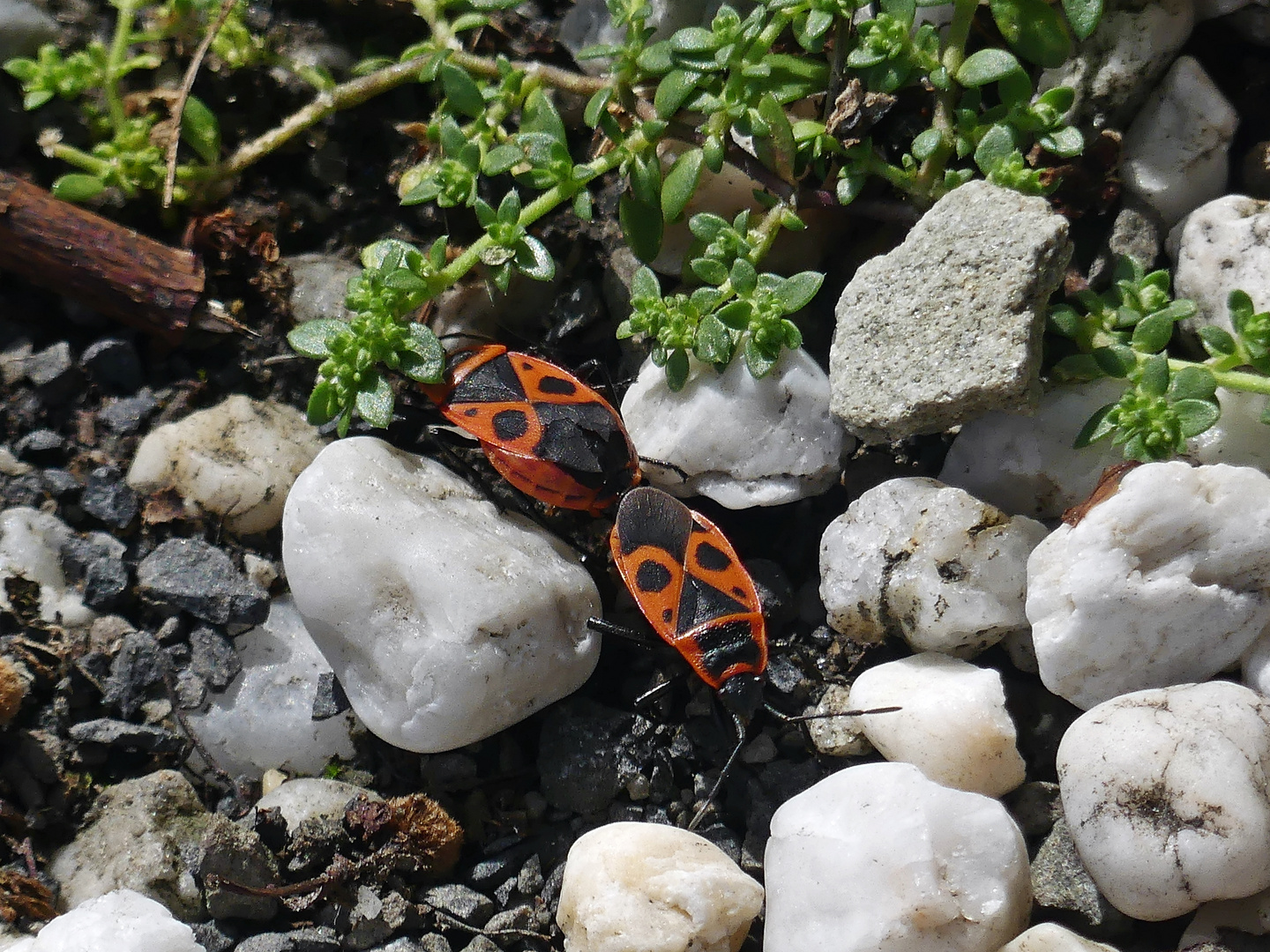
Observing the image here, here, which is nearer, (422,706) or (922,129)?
(422,706)

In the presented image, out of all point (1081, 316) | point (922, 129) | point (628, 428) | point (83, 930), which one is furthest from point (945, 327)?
point (83, 930)

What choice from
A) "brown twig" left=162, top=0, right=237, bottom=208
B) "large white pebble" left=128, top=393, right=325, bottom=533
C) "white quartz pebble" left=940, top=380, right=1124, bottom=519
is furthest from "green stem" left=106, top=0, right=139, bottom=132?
"white quartz pebble" left=940, top=380, right=1124, bottom=519

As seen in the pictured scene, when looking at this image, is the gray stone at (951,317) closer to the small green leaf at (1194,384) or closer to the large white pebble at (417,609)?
the small green leaf at (1194,384)

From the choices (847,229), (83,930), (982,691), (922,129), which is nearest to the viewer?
(83,930)

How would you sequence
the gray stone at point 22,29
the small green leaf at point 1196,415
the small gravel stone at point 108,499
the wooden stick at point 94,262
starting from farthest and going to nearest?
the gray stone at point 22,29 < the wooden stick at point 94,262 < the small gravel stone at point 108,499 < the small green leaf at point 1196,415

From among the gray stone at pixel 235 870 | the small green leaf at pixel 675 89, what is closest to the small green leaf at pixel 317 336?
the small green leaf at pixel 675 89

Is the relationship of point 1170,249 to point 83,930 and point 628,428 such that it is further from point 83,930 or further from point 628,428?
point 83,930
